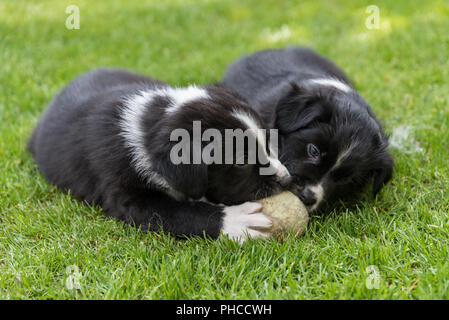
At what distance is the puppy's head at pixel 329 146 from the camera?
12.0 feet

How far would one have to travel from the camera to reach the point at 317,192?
363 centimetres

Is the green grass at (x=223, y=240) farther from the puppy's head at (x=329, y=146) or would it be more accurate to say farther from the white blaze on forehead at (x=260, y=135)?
the white blaze on forehead at (x=260, y=135)

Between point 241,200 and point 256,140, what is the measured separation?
0.47 m

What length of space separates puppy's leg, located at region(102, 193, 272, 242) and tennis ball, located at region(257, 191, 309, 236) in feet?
0.21

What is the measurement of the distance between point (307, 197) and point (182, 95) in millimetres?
1197

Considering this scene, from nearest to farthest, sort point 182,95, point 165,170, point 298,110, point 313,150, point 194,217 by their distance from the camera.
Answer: point 165,170, point 194,217, point 182,95, point 313,150, point 298,110

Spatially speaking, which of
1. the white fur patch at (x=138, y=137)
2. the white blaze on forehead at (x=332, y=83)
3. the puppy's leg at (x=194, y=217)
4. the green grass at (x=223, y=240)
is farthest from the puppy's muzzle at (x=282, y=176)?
the white blaze on forehead at (x=332, y=83)

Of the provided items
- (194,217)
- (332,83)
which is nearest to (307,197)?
(194,217)

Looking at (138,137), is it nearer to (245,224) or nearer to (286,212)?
(245,224)

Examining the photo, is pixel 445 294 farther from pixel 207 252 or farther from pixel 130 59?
pixel 130 59

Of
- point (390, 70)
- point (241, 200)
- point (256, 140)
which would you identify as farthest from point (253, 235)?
point (390, 70)

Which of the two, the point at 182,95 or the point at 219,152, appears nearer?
the point at 219,152

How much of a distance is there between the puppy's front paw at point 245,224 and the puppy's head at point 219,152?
137mm
